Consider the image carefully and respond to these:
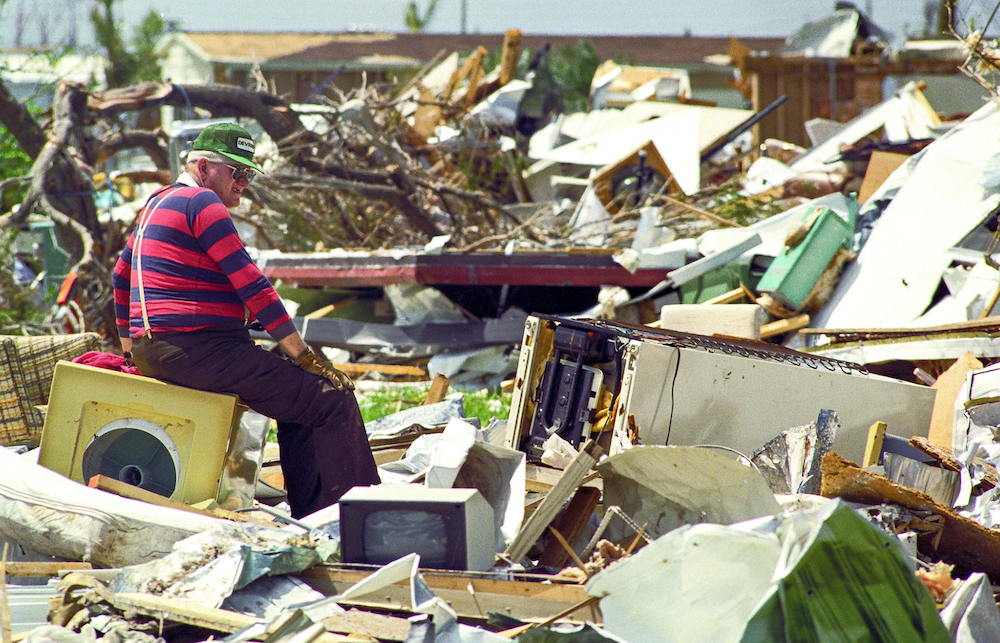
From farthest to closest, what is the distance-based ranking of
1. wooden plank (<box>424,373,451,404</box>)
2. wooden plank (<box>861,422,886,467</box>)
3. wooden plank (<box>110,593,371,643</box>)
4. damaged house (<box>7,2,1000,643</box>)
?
wooden plank (<box>424,373,451,404</box>)
wooden plank (<box>861,422,886,467</box>)
wooden plank (<box>110,593,371,643</box>)
damaged house (<box>7,2,1000,643</box>)

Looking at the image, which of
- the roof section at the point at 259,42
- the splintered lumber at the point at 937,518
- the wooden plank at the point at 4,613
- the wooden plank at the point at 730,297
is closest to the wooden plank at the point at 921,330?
the wooden plank at the point at 730,297

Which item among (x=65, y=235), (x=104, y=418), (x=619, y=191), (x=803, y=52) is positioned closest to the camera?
(x=104, y=418)

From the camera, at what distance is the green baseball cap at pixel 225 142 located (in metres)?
3.95

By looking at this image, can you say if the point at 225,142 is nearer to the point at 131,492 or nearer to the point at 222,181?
the point at 222,181

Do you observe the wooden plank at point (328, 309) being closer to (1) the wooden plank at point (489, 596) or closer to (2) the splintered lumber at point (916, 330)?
(2) the splintered lumber at point (916, 330)

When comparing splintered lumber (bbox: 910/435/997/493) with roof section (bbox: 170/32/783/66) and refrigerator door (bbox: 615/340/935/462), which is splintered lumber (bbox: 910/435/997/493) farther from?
roof section (bbox: 170/32/783/66)

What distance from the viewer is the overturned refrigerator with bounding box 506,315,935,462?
3.98 meters

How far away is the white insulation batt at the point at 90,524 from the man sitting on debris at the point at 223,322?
0.56 metres

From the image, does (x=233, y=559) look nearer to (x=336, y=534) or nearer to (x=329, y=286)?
(x=336, y=534)

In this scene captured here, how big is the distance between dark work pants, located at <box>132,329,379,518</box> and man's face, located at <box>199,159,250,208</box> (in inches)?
23.1

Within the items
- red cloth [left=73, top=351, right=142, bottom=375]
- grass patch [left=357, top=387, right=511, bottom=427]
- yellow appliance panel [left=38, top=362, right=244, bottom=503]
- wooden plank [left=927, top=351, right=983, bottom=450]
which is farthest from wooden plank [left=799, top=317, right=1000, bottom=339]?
red cloth [left=73, top=351, right=142, bottom=375]

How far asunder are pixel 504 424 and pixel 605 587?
232 centimetres

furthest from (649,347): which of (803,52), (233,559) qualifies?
(803,52)

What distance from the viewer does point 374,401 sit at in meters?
7.01
